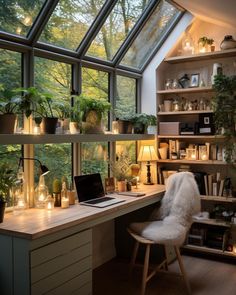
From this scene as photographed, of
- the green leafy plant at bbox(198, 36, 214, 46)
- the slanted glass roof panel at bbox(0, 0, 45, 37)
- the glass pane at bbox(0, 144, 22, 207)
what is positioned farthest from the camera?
the green leafy plant at bbox(198, 36, 214, 46)

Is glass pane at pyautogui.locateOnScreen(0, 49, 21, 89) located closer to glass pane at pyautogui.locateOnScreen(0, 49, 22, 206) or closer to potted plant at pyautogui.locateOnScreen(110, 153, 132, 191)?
glass pane at pyautogui.locateOnScreen(0, 49, 22, 206)

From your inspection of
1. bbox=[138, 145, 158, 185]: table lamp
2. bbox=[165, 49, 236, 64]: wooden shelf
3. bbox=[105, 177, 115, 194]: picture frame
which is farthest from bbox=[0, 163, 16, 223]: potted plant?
bbox=[165, 49, 236, 64]: wooden shelf

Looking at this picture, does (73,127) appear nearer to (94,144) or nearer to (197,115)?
(94,144)

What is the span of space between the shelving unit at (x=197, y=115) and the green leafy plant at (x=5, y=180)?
2187 millimetres

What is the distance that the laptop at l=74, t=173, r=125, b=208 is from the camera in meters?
3.31

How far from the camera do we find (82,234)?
8.95ft

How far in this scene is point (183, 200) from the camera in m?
3.35

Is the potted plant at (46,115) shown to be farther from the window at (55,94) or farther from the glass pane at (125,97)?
the glass pane at (125,97)

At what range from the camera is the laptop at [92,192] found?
3.31 m

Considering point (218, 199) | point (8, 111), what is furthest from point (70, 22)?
point (218, 199)

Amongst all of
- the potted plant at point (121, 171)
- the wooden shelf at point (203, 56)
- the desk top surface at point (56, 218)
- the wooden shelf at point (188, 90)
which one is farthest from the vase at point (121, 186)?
the wooden shelf at point (203, 56)

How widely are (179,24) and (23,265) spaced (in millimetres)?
3355

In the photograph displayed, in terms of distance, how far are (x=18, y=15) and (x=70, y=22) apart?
1.89 ft

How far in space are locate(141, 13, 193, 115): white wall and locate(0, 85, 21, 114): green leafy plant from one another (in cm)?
217
